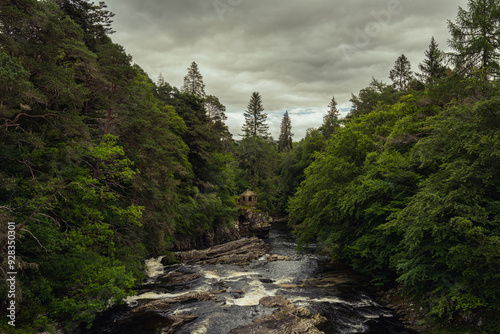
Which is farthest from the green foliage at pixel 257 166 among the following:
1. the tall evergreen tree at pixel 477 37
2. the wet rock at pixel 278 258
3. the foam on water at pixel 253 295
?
the tall evergreen tree at pixel 477 37

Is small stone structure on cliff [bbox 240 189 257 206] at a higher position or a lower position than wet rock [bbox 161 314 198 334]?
higher

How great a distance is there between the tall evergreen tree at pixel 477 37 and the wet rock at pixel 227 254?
24.9 meters

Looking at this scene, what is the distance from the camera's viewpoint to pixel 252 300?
16141 millimetres

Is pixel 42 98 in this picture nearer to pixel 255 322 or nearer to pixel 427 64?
pixel 255 322

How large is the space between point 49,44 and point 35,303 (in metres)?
10.7

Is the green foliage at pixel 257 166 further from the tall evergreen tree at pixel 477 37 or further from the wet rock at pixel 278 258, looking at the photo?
the tall evergreen tree at pixel 477 37

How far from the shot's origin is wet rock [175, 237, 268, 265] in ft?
88.5

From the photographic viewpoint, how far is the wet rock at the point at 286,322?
12.0 meters

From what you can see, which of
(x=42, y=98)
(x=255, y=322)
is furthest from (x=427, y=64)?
(x=42, y=98)

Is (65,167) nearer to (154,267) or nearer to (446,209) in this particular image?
(154,267)

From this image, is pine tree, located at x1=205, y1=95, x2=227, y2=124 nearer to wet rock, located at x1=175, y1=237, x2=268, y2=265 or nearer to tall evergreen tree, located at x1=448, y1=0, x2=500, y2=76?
wet rock, located at x1=175, y1=237, x2=268, y2=265

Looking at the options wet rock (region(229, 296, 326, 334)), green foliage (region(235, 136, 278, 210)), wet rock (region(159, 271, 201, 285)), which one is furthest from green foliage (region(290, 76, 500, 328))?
green foliage (region(235, 136, 278, 210))

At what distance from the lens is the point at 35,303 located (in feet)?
31.7

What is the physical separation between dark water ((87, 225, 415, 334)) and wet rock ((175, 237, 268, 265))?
1.49 meters
